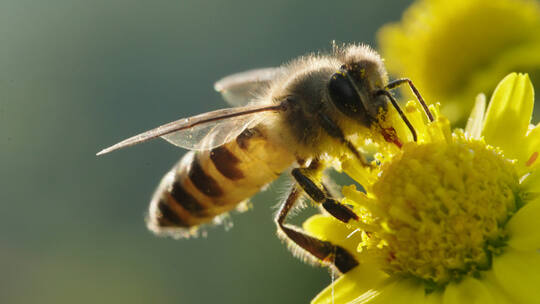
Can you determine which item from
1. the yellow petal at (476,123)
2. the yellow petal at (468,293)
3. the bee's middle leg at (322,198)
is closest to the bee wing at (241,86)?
the bee's middle leg at (322,198)

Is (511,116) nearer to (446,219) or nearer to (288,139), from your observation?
(446,219)

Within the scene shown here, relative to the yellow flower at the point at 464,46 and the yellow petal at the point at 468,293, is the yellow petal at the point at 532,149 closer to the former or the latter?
the yellow petal at the point at 468,293

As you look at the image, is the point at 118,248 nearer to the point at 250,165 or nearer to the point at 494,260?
the point at 250,165

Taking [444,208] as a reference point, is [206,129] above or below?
above

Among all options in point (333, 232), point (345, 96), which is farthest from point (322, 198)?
point (345, 96)

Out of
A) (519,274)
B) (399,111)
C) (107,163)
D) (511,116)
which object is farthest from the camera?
(107,163)

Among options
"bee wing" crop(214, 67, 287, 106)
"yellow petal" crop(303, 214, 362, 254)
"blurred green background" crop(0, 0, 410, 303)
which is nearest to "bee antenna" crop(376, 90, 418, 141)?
"yellow petal" crop(303, 214, 362, 254)

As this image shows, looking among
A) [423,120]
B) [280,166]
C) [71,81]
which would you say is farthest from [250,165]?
[71,81]
